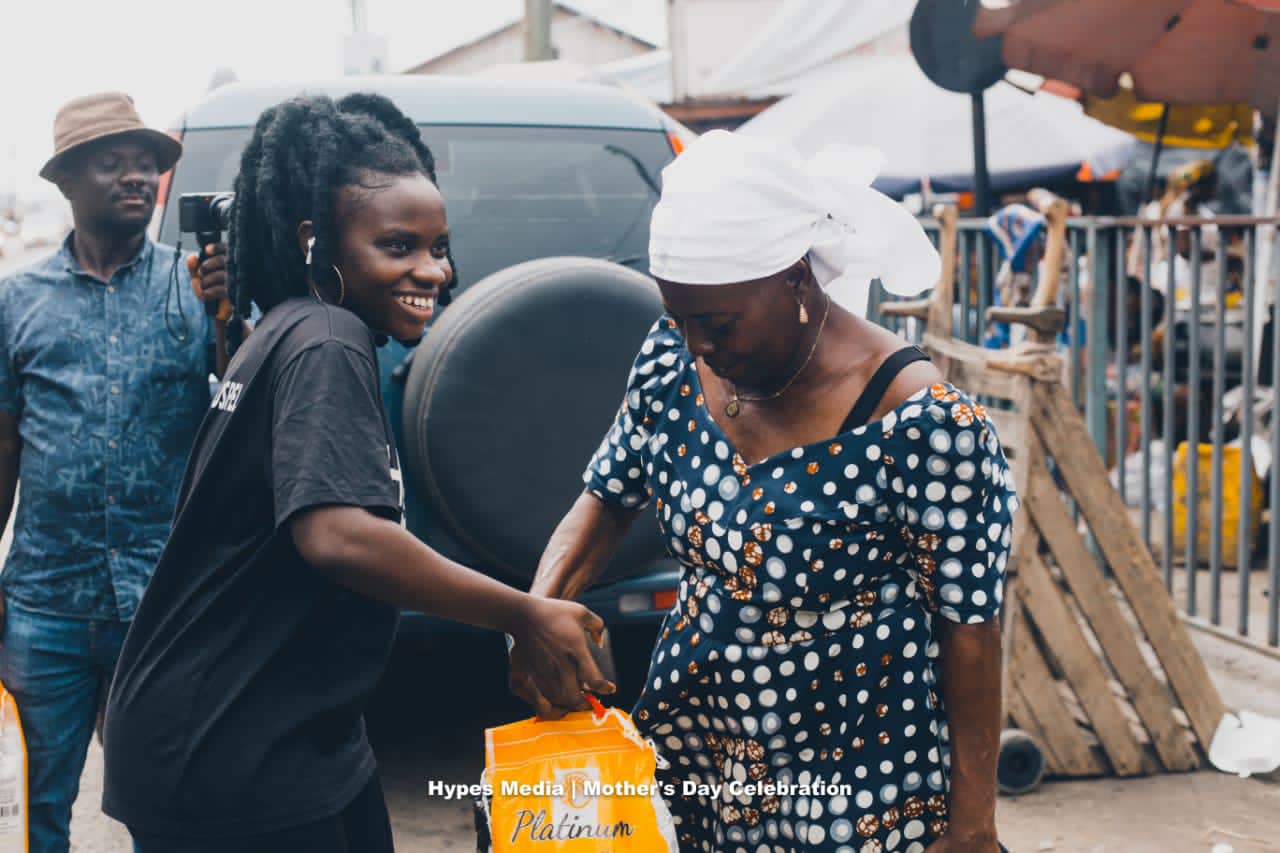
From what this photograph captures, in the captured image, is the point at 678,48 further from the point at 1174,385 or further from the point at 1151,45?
the point at 1174,385

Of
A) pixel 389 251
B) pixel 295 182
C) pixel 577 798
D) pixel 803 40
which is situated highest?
pixel 803 40

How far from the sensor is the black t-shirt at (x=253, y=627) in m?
1.90

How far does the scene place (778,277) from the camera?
1.96 meters

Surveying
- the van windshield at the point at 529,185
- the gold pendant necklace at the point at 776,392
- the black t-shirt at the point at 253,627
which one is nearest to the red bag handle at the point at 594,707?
the black t-shirt at the point at 253,627

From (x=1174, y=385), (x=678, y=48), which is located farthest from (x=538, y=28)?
(x=1174, y=385)

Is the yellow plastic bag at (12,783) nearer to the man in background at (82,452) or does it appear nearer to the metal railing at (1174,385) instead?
the man in background at (82,452)

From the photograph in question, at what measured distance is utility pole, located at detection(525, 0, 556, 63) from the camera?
13.6m

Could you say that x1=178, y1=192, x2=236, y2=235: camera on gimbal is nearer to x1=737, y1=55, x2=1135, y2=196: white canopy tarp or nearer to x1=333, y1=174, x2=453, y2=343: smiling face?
x1=333, y1=174, x2=453, y2=343: smiling face

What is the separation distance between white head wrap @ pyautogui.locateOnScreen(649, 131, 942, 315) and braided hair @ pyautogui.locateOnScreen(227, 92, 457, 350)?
48cm

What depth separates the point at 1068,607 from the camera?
434cm

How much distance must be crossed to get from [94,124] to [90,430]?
0.82 m

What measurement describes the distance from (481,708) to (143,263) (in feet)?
7.65

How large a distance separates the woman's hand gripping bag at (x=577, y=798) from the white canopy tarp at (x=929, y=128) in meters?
8.91

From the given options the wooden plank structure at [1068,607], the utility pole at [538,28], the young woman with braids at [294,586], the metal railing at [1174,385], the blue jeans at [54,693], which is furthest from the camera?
the utility pole at [538,28]
